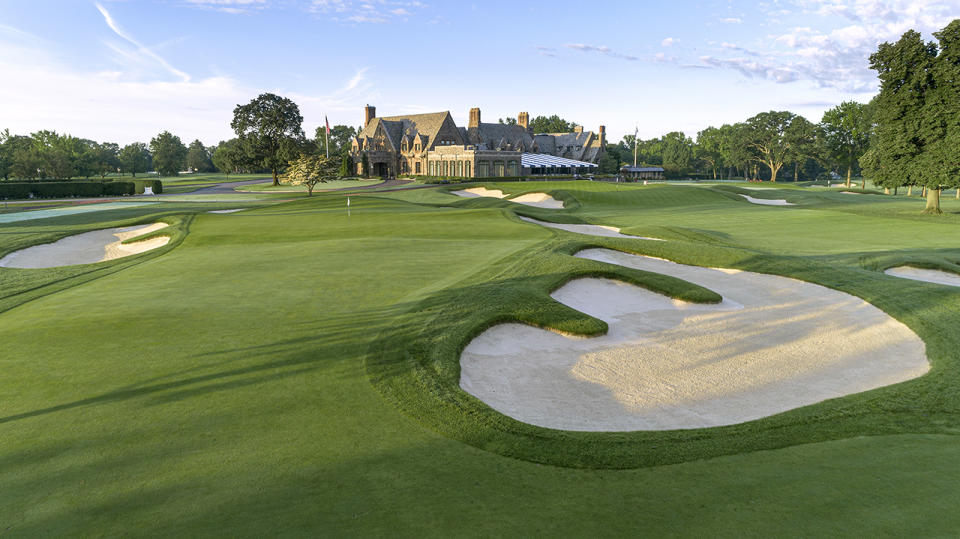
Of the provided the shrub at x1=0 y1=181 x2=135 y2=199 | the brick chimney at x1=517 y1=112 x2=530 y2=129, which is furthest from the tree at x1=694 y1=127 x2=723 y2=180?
the shrub at x1=0 y1=181 x2=135 y2=199

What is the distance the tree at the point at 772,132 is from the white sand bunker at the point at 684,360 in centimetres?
11511

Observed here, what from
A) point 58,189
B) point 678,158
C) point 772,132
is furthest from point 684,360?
point 678,158

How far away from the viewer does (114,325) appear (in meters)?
11.6

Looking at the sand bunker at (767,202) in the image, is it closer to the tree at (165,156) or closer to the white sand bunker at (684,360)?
the white sand bunker at (684,360)

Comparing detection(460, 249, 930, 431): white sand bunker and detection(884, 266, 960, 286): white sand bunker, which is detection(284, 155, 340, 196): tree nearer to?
detection(460, 249, 930, 431): white sand bunker

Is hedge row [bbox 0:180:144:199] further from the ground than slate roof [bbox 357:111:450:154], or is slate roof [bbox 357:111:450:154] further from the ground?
slate roof [bbox 357:111:450:154]

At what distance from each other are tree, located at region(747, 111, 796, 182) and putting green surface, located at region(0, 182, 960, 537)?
373 ft

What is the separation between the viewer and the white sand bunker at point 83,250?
22.8 metres

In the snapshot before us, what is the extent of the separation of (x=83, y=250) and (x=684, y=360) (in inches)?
1132

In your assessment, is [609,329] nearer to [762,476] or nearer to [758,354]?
[758,354]

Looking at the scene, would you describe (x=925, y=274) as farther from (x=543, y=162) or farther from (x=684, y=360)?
(x=543, y=162)

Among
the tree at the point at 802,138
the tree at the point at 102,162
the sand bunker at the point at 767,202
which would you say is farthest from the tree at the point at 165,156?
the tree at the point at 802,138

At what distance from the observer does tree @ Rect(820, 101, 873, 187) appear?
91688mm

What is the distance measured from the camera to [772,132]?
114m
